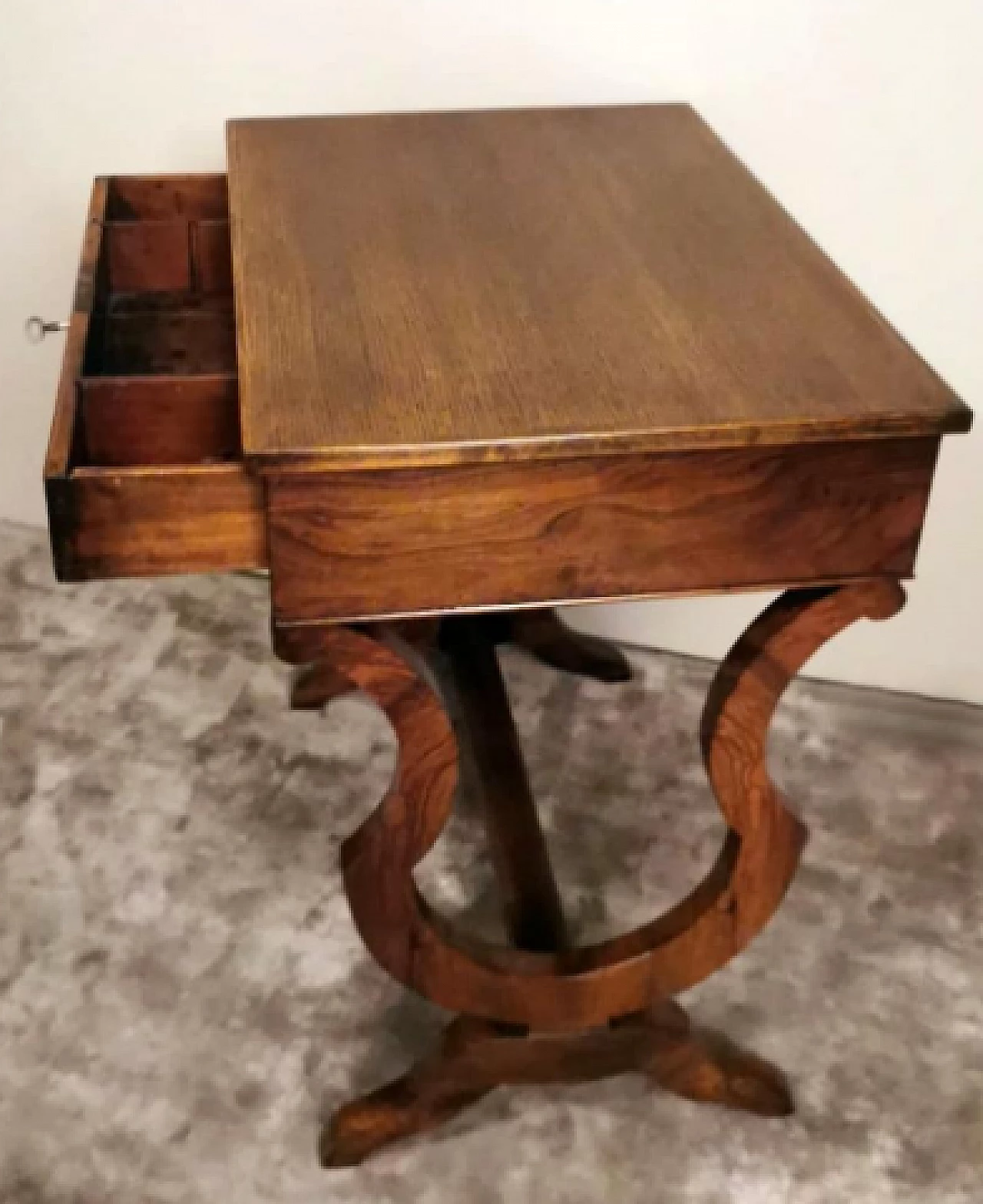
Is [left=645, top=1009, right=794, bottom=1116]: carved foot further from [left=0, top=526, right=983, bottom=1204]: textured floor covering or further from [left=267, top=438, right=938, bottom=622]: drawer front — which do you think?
[left=267, top=438, right=938, bottom=622]: drawer front

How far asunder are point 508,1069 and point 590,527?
0.57 meters

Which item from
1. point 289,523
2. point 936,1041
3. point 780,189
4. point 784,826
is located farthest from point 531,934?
point 780,189

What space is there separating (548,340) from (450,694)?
0.83 m

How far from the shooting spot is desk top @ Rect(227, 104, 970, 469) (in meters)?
0.84

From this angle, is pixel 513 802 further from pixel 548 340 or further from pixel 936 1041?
pixel 548 340

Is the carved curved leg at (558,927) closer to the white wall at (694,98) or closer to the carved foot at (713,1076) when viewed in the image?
the carved foot at (713,1076)

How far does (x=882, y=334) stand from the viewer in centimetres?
95

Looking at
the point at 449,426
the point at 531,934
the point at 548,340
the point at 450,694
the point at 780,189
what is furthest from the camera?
the point at 450,694

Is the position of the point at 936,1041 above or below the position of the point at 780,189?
below

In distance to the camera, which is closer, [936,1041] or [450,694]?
[936,1041]

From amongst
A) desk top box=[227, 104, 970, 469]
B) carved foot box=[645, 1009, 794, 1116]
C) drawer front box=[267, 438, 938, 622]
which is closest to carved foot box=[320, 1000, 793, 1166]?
carved foot box=[645, 1009, 794, 1116]

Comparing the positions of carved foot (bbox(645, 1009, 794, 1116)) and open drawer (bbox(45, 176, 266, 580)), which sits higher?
open drawer (bbox(45, 176, 266, 580))

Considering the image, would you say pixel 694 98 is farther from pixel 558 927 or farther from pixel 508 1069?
pixel 508 1069

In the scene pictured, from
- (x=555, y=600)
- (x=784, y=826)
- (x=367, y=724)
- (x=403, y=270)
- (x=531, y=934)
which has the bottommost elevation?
(x=367, y=724)
